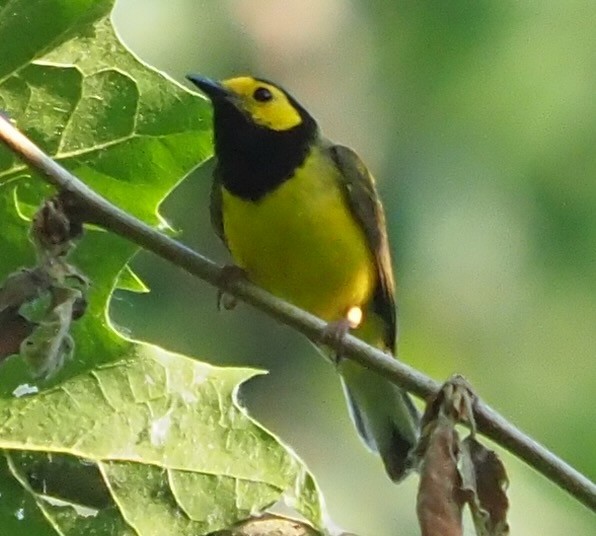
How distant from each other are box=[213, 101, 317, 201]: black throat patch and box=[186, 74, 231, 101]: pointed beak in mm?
12

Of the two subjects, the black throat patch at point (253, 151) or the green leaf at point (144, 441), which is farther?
the black throat patch at point (253, 151)

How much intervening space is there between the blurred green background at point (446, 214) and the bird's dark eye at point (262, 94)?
854mm

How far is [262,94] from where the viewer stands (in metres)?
1.74

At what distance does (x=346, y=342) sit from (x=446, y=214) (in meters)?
1.89

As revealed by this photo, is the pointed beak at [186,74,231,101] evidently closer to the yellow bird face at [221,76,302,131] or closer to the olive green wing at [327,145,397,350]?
the yellow bird face at [221,76,302,131]

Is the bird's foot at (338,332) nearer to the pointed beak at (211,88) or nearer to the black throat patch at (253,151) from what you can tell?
the black throat patch at (253,151)

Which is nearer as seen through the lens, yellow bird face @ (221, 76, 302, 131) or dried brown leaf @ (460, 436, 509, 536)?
dried brown leaf @ (460, 436, 509, 536)

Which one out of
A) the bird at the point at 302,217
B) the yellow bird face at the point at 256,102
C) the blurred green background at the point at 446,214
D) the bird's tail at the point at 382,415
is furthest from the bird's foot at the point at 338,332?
the blurred green background at the point at 446,214

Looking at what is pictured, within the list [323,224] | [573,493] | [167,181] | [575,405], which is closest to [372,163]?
[575,405]

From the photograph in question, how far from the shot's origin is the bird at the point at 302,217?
1.57m

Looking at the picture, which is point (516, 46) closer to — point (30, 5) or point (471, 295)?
point (471, 295)

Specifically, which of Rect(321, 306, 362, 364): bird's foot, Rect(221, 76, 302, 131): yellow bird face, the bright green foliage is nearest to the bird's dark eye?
Rect(221, 76, 302, 131): yellow bird face

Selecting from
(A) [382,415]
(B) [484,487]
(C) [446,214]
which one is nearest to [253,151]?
(A) [382,415]

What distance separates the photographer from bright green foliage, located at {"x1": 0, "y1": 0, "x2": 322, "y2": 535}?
36.3 inches
